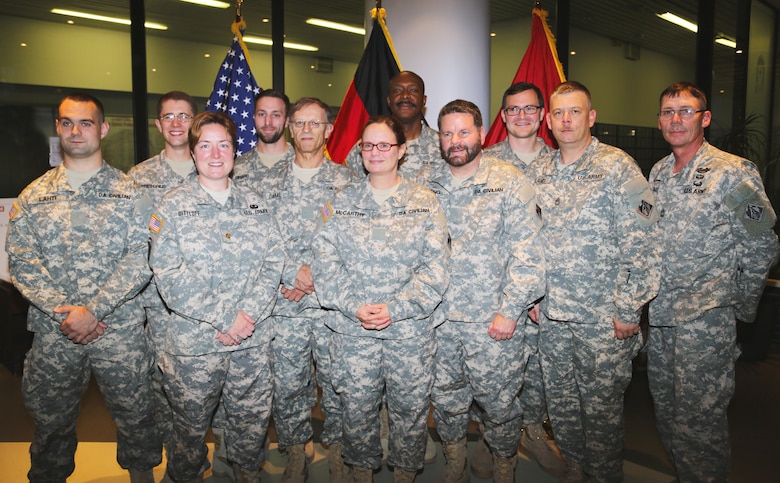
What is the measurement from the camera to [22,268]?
108 inches

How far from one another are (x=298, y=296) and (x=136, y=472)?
3.89 feet

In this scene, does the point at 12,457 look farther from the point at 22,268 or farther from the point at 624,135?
the point at 624,135

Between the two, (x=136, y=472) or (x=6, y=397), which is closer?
(x=136, y=472)

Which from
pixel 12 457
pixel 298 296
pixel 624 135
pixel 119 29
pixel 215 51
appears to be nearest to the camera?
pixel 298 296

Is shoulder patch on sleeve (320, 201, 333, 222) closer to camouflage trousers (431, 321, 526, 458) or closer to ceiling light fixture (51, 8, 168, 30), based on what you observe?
camouflage trousers (431, 321, 526, 458)

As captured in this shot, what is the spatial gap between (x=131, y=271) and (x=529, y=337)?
205 centimetres

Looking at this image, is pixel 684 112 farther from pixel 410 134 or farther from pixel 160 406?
pixel 160 406

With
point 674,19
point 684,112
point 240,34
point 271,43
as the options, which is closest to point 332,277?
point 684,112

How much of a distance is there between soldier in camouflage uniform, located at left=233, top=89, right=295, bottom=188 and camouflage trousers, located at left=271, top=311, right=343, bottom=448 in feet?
2.72

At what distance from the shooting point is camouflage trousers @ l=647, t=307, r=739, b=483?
279 cm

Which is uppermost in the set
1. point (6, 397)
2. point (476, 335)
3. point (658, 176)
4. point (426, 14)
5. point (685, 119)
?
point (426, 14)

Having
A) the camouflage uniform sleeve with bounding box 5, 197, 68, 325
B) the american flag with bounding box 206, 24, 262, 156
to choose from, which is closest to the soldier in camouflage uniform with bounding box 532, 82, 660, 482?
the american flag with bounding box 206, 24, 262, 156

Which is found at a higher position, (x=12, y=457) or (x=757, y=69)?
(x=757, y=69)

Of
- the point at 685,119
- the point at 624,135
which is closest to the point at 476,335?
the point at 685,119
